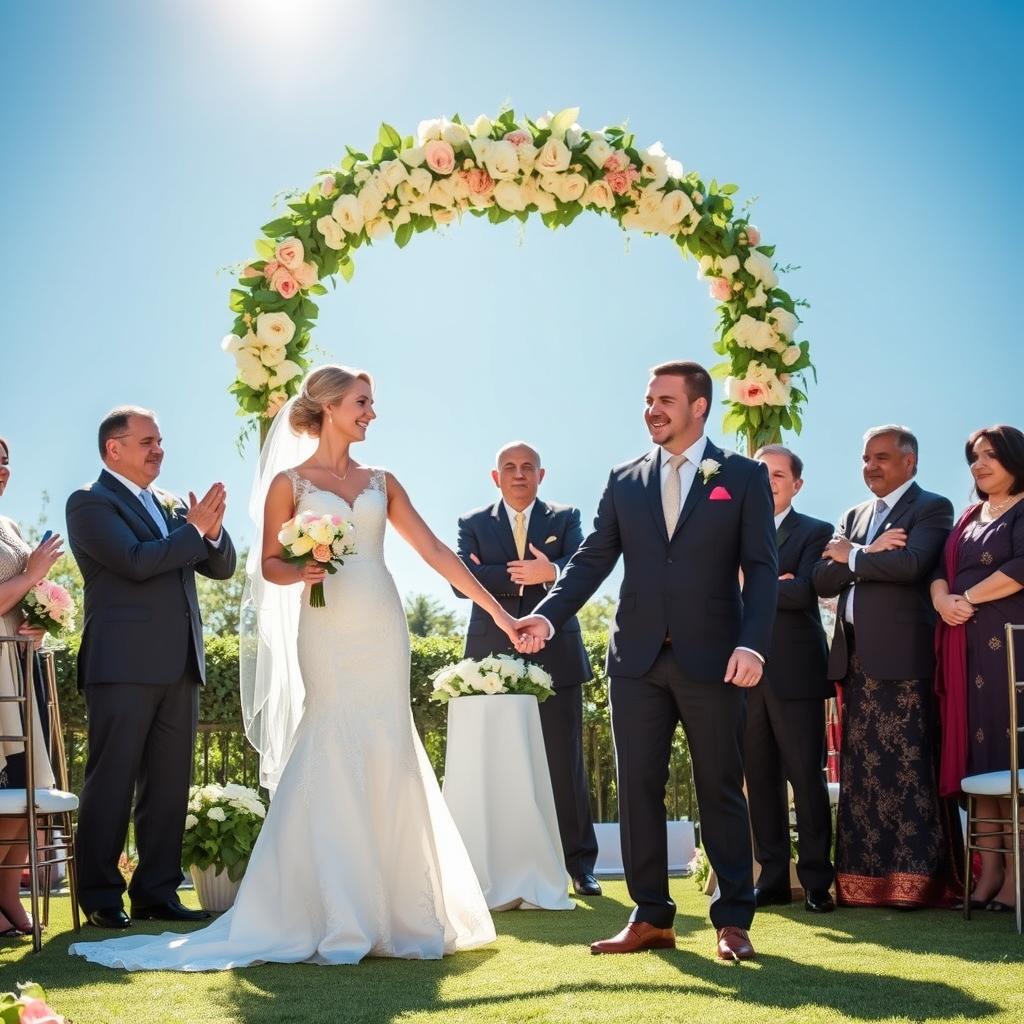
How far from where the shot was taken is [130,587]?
262 inches

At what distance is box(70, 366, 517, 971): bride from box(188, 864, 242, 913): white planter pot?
1.70 meters

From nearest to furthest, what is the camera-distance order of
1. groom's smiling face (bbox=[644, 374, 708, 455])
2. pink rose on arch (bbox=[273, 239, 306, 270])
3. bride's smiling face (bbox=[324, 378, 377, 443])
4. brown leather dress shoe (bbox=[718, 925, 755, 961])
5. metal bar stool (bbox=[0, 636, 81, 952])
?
brown leather dress shoe (bbox=[718, 925, 755, 961]) → groom's smiling face (bbox=[644, 374, 708, 455]) → metal bar stool (bbox=[0, 636, 81, 952]) → bride's smiling face (bbox=[324, 378, 377, 443]) → pink rose on arch (bbox=[273, 239, 306, 270])

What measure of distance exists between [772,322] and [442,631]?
127ft

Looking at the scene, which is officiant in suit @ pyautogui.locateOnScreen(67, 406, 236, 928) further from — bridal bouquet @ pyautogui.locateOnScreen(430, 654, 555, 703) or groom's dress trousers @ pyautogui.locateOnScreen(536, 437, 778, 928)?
groom's dress trousers @ pyautogui.locateOnScreen(536, 437, 778, 928)

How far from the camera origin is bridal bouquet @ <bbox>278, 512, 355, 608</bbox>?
5.25m

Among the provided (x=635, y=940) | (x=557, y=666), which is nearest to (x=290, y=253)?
(x=557, y=666)

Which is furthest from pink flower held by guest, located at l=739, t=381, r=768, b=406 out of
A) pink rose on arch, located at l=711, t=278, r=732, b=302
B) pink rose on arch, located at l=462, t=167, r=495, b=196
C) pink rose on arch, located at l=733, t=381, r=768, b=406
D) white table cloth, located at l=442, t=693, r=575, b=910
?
white table cloth, located at l=442, t=693, r=575, b=910

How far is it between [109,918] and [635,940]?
2.75m

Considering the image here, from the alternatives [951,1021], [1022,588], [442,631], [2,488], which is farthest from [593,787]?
[442,631]

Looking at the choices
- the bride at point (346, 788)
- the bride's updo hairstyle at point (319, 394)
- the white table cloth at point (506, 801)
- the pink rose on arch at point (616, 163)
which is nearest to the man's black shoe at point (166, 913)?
the bride at point (346, 788)

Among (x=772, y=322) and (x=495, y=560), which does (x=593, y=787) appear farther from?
(x=772, y=322)

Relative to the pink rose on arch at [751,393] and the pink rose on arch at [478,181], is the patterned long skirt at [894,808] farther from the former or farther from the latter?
the pink rose on arch at [478,181]

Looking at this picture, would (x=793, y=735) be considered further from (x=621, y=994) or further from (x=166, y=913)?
(x=166, y=913)

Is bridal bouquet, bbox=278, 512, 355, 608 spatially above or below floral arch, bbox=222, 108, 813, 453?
below
